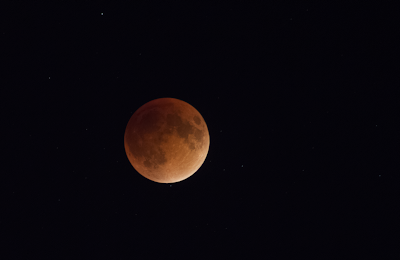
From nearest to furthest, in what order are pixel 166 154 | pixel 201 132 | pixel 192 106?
pixel 166 154, pixel 201 132, pixel 192 106

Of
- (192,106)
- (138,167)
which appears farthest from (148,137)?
(192,106)

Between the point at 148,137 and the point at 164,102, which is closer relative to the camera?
the point at 148,137

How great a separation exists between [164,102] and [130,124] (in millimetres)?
906

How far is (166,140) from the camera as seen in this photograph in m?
4.82

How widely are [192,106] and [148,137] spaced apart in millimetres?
1427

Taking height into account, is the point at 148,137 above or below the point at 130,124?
below

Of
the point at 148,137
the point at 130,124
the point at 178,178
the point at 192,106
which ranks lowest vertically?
the point at 178,178

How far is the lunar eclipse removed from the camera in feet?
15.9

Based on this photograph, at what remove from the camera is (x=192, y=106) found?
18.8ft

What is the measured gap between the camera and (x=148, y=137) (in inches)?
192

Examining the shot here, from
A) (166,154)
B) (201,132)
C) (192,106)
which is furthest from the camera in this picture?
(192,106)

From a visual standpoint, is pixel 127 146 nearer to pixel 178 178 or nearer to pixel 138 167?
pixel 138 167

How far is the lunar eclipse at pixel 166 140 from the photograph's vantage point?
15.9 feet

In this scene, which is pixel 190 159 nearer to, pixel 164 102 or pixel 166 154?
pixel 166 154
